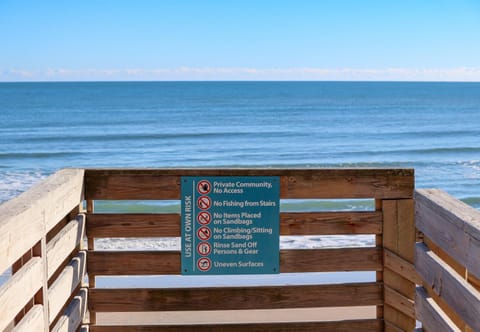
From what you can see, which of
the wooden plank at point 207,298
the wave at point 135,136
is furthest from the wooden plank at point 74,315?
the wave at point 135,136

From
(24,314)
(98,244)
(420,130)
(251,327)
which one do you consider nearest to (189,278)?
(98,244)

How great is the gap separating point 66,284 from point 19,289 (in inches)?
37.6

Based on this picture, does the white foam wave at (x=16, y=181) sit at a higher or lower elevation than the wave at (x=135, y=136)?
lower

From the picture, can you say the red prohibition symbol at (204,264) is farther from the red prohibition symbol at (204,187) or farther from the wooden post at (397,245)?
the wooden post at (397,245)

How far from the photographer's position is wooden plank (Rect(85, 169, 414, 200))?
13.0ft

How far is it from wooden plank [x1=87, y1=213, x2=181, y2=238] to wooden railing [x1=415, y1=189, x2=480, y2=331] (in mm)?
1348

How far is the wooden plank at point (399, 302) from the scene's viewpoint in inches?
154

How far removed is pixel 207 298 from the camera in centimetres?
398

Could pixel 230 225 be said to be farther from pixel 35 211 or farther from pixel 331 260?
pixel 35 211

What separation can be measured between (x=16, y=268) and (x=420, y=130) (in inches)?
1521

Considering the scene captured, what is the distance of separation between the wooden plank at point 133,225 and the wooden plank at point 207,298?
31cm

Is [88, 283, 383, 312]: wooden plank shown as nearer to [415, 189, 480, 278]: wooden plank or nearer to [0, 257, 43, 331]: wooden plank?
[415, 189, 480, 278]: wooden plank

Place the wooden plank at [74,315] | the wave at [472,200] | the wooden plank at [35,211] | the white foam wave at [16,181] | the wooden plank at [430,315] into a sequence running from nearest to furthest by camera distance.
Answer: the wooden plank at [35,211] → the wooden plank at [430,315] → the wooden plank at [74,315] → the wave at [472,200] → the white foam wave at [16,181]

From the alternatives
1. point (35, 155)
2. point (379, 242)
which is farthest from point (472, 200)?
point (35, 155)
